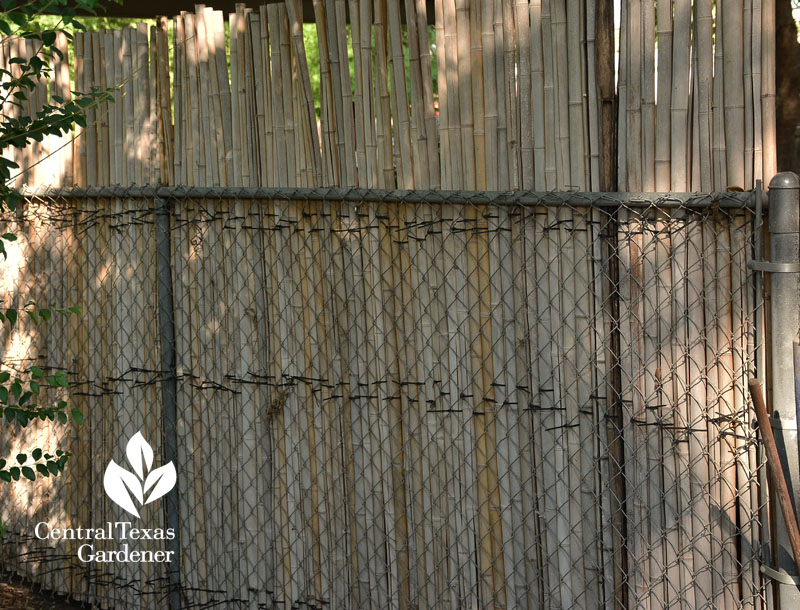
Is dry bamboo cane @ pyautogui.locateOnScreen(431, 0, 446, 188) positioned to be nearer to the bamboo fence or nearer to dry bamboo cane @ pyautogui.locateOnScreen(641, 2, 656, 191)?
the bamboo fence

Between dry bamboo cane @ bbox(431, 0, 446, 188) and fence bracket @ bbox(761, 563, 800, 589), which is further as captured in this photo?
dry bamboo cane @ bbox(431, 0, 446, 188)

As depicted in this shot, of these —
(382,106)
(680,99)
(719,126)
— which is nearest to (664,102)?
(680,99)

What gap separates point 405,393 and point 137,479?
151 cm

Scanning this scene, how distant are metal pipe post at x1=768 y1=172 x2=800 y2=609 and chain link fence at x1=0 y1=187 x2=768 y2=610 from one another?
0.10 m

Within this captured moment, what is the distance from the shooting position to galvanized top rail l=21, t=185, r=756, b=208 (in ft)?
9.65

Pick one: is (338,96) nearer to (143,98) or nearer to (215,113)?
(215,113)

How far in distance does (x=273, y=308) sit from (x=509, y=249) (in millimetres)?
1139


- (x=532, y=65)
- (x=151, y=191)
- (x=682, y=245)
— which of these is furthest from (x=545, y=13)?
(x=151, y=191)

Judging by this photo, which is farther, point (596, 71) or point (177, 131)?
point (177, 131)

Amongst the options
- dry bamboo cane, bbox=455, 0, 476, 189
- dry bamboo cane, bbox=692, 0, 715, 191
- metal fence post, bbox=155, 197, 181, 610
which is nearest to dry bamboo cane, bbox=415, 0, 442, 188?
dry bamboo cane, bbox=455, 0, 476, 189

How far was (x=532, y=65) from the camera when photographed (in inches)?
125

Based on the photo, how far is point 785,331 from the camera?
281 cm

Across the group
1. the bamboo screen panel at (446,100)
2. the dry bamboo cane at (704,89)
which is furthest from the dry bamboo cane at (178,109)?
the dry bamboo cane at (704,89)

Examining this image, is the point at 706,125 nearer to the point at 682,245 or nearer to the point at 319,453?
the point at 682,245
